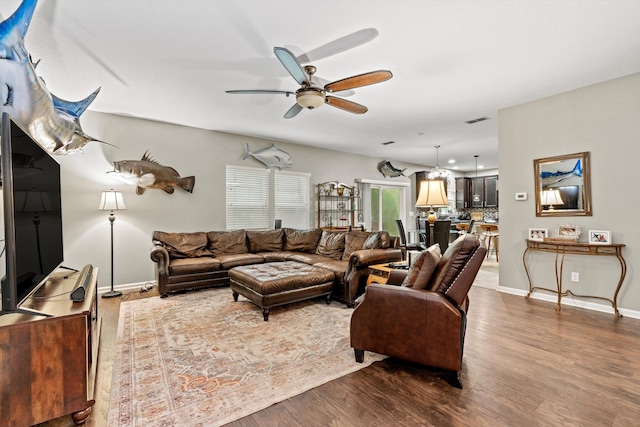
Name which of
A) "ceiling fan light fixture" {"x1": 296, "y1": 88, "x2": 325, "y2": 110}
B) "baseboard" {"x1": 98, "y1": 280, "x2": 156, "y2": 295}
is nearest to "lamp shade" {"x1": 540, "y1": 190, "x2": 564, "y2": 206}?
"ceiling fan light fixture" {"x1": 296, "y1": 88, "x2": 325, "y2": 110}

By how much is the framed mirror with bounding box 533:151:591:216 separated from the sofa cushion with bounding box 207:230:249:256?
14.9 feet

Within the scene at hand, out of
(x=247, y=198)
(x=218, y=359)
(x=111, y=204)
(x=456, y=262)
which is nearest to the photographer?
(x=456, y=262)

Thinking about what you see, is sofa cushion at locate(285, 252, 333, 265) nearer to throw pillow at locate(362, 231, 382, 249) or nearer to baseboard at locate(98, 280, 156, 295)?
throw pillow at locate(362, 231, 382, 249)

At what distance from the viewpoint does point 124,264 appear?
4.65 m

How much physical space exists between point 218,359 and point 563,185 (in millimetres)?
4522

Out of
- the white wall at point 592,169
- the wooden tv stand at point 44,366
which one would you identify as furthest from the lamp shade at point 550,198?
the wooden tv stand at point 44,366

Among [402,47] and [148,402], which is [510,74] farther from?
[148,402]

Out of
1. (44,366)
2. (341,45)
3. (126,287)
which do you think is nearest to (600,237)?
(341,45)

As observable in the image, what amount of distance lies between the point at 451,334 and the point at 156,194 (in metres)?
4.81

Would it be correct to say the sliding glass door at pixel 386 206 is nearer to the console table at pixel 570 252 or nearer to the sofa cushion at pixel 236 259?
the sofa cushion at pixel 236 259

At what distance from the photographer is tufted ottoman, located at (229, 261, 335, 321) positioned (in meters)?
3.16

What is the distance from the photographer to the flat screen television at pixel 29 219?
144 centimetres

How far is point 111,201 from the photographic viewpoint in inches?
168

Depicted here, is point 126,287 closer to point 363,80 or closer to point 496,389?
point 363,80
